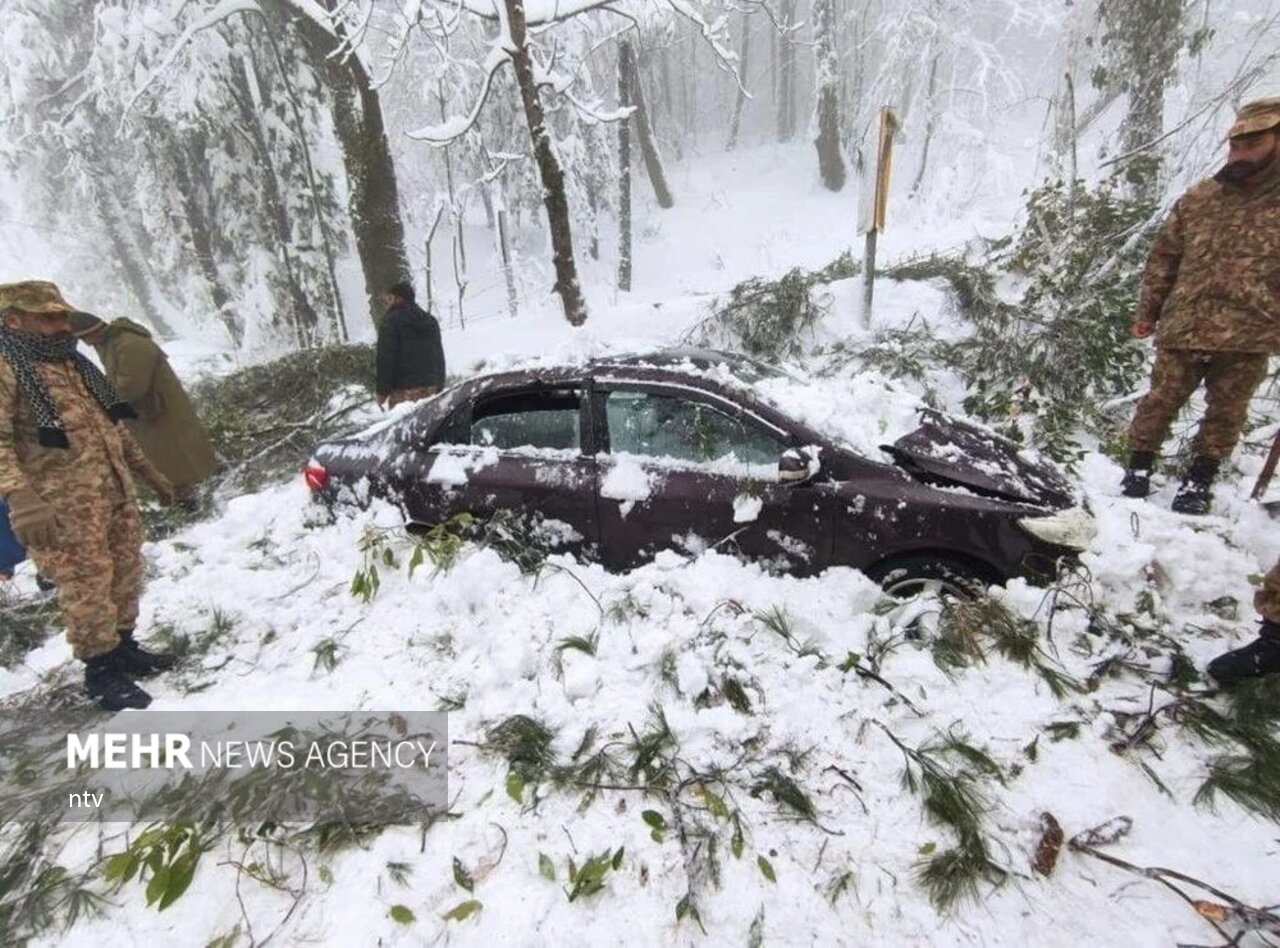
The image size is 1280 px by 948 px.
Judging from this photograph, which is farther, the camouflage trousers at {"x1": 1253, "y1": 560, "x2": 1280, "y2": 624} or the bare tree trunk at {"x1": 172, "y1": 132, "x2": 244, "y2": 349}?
the bare tree trunk at {"x1": 172, "y1": 132, "x2": 244, "y2": 349}

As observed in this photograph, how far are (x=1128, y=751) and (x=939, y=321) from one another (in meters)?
5.53

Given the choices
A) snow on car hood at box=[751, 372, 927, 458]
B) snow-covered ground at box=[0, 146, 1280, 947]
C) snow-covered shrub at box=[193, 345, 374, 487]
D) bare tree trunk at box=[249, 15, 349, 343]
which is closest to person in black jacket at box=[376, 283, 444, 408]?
snow-covered shrub at box=[193, 345, 374, 487]

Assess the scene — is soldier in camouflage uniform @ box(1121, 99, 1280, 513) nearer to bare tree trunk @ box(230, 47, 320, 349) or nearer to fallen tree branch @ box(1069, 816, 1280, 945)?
fallen tree branch @ box(1069, 816, 1280, 945)

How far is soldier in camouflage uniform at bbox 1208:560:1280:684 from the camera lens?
2.47 m

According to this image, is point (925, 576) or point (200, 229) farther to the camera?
point (200, 229)

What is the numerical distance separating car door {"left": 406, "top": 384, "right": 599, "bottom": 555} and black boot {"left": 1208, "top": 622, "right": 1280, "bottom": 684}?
9.35 feet

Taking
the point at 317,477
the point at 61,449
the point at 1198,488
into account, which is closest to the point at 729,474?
the point at 317,477

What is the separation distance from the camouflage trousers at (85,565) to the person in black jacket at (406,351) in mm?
3271

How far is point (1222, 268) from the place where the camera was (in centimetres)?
361

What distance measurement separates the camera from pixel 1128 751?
2385 mm

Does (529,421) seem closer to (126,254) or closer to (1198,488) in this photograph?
(1198,488)

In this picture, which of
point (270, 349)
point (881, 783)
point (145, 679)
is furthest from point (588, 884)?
point (270, 349)

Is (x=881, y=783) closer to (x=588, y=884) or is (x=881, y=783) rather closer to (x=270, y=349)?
(x=588, y=884)

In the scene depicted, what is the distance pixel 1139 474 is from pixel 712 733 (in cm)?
341
